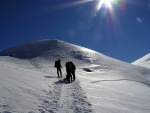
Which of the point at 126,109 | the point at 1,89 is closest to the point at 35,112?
the point at 1,89

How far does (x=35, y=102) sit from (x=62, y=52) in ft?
146

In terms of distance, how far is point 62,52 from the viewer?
53.1 meters

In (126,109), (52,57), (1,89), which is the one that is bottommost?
(126,109)

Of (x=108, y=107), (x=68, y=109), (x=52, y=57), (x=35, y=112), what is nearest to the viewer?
(x=35, y=112)

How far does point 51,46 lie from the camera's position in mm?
59156

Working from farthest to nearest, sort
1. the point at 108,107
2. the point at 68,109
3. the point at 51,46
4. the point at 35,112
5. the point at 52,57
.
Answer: the point at 51,46 < the point at 52,57 < the point at 108,107 < the point at 68,109 < the point at 35,112

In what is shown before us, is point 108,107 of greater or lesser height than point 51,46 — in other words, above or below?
below

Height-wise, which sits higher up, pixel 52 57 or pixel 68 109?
pixel 52 57

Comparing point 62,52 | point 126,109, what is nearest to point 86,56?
point 62,52

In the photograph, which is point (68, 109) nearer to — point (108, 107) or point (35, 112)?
point (35, 112)

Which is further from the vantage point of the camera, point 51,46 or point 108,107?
point 51,46

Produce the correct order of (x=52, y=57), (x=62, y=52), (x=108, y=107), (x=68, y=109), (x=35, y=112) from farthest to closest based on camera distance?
(x=62, y=52) → (x=52, y=57) → (x=108, y=107) → (x=68, y=109) → (x=35, y=112)

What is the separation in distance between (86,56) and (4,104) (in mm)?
43094

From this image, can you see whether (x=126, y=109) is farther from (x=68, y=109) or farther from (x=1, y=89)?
(x=1, y=89)
